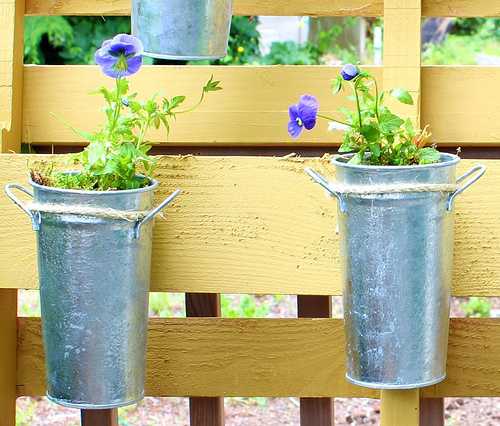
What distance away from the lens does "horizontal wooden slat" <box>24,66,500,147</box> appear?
183 centimetres

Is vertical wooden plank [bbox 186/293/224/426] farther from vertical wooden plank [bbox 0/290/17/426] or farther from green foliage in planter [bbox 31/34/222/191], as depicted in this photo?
green foliage in planter [bbox 31/34/222/191]

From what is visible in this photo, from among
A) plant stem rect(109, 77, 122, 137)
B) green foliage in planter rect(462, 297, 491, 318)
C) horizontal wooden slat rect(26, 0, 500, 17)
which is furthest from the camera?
green foliage in planter rect(462, 297, 491, 318)

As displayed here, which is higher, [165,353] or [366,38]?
[366,38]

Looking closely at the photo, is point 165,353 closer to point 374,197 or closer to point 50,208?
point 50,208

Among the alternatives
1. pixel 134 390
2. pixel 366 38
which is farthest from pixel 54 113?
pixel 366 38

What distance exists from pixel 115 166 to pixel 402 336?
46 cm

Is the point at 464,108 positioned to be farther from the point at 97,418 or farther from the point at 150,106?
the point at 97,418

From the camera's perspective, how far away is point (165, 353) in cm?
184

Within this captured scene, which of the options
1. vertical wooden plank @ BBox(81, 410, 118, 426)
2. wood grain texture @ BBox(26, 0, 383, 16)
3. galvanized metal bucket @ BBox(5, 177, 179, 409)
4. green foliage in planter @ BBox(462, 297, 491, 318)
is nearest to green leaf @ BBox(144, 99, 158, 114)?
galvanized metal bucket @ BBox(5, 177, 179, 409)

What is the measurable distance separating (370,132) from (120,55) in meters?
0.36

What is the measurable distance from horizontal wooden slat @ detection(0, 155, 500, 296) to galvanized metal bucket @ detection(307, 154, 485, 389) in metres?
0.16

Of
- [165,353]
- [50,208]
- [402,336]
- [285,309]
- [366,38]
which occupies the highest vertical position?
[366,38]

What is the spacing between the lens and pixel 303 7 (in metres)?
1.83

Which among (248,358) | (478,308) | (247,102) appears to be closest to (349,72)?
(247,102)
